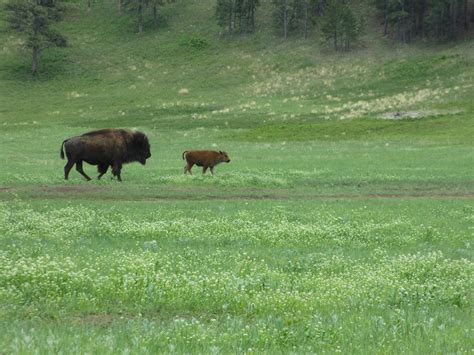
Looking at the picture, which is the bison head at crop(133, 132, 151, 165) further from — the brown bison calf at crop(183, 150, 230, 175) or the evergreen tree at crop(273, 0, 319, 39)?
the evergreen tree at crop(273, 0, 319, 39)

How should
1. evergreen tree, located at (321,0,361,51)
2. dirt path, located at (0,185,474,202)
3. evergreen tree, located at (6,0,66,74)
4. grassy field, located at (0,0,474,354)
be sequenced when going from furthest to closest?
evergreen tree, located at (6,0,66,74) < evergreen tree, located at (321,0,361,51) < dirt path, located at (0,185,474,202) < grassy field, located at (0,0,474,354)

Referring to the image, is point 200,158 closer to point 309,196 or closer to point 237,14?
point 309,196

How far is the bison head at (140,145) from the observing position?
35228mm

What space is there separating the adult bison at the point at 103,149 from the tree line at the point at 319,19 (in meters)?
84.9

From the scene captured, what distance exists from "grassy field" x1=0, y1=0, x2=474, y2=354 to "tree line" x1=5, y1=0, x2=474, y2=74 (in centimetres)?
3432

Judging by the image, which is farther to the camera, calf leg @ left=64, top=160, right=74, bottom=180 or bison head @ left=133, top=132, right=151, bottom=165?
bison head @ left=133, top=132, right=151, bottom=165

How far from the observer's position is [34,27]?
4665 inches

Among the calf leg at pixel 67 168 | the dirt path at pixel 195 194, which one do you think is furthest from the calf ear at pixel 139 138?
the dirt path at pixel 195 194

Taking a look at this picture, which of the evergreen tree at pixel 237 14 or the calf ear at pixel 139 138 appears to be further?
the evergreen tree at pixel 237 14

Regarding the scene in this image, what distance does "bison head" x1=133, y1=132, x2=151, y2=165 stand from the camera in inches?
1387

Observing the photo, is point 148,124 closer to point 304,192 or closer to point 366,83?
point 366,83

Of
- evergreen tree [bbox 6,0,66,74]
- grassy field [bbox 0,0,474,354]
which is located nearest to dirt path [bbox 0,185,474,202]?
grassy field [bbox 0,0,474,354]

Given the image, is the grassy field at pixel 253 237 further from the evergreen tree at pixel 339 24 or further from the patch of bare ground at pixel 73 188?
the evergreen tree at pixel 339 24

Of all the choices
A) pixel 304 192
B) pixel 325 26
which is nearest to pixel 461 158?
pixel 304 192
